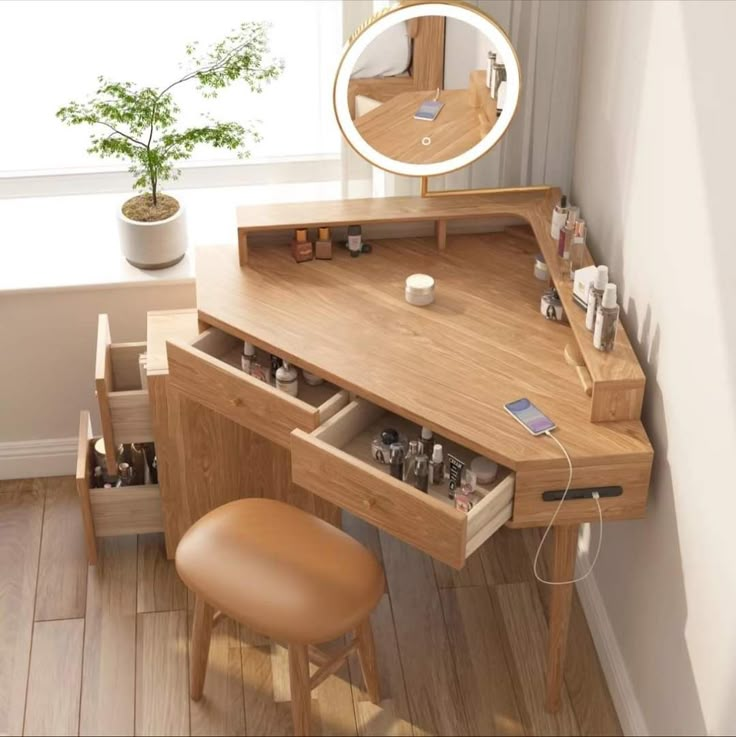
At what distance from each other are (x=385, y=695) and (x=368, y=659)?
15 cm

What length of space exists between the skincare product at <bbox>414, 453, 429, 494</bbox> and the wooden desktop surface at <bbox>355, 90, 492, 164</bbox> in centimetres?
80

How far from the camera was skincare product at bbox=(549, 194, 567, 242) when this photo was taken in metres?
2.67

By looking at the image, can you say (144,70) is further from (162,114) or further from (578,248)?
(578,248)

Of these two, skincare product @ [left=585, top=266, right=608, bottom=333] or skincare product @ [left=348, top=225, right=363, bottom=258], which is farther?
skincare product @ [left=348, top=225, right=363, bottom=258]

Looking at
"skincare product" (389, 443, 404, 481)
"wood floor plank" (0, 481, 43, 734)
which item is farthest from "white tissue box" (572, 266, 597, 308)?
"wood floor plank" (0, 481, 43, 734)

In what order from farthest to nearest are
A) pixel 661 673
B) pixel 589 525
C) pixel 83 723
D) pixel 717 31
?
pixel 589 525 → pixel 83 723 → pixel 661 673 → pixel 717 31

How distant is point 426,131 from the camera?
8.95ft

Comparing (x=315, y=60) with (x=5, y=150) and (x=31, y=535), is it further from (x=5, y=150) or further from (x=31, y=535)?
(x=31, y=535)

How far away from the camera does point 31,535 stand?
10.0ft

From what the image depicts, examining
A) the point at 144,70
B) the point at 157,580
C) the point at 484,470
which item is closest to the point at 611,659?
the point at 484,470

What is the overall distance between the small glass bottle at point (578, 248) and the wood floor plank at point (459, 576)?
2.67 ft

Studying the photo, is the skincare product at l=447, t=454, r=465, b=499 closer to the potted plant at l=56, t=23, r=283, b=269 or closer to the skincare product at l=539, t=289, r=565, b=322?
the skincare product at l=539, t=289, r=565, b=322

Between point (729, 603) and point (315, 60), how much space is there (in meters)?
1.95

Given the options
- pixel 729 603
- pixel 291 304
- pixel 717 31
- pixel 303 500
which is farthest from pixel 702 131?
pixel 303 500
